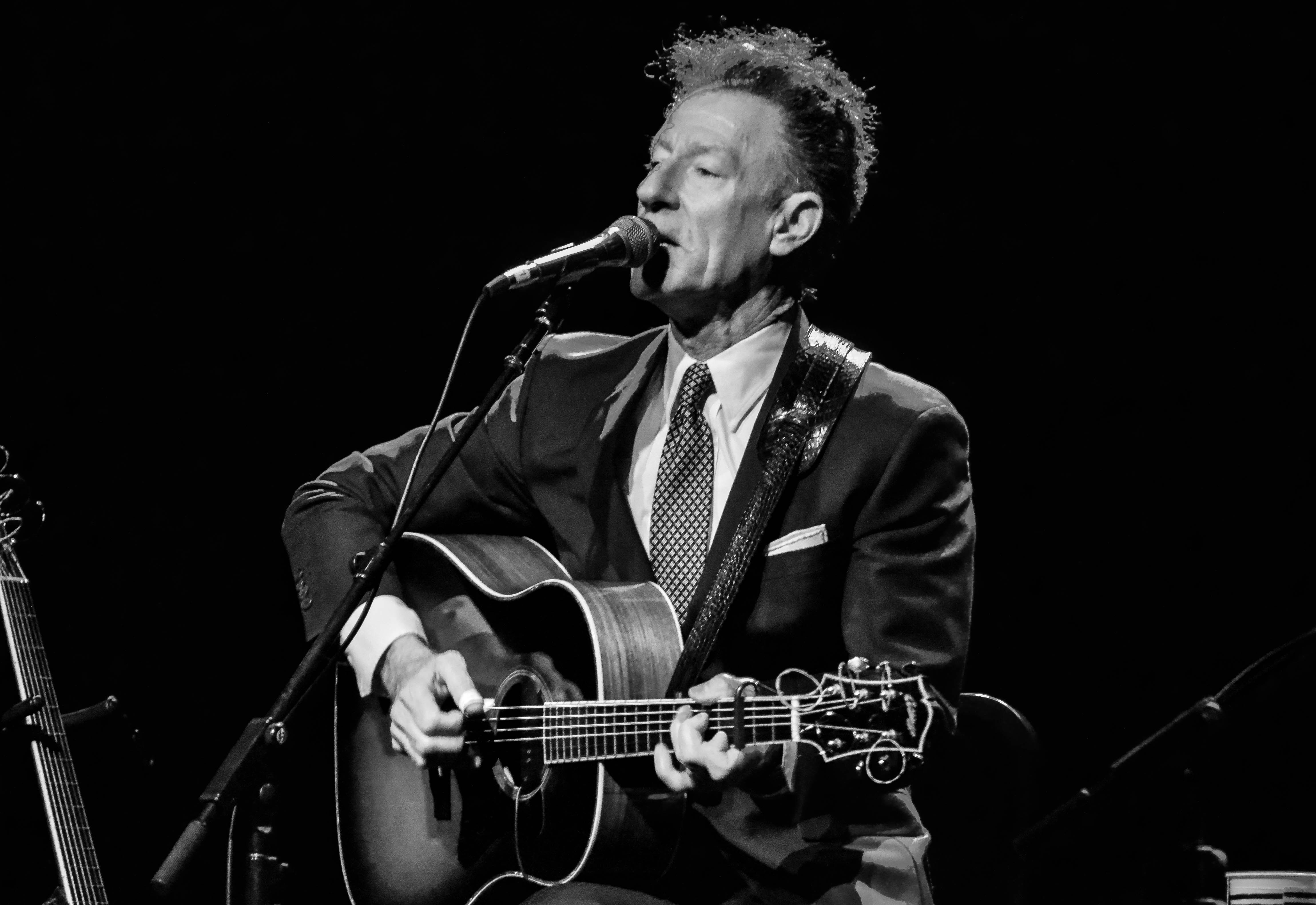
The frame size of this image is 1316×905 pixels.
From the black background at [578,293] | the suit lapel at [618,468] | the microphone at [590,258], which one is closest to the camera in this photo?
the microphone at [590,258]

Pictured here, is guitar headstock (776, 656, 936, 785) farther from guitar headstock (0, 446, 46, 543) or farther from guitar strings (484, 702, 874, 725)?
guitar headstock (0, 446, 46, 543)

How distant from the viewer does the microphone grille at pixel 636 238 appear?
100 inches

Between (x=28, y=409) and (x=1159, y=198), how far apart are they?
129 inches

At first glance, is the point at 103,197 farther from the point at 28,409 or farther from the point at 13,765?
the point at 13,765

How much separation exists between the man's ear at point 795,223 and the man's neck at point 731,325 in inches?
3.9

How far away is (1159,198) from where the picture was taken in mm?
3703

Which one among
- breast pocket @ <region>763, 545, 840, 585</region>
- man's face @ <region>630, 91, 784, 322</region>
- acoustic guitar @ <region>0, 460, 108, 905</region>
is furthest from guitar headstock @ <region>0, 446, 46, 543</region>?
breast pocket @ <region>763, 545, 840, 585</region>

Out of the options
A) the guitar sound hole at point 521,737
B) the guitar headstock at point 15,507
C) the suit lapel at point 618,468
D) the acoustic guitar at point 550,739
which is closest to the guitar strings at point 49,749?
the guitar headstock at point 15,507

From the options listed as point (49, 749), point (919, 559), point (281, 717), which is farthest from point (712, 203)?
point (49, 749)

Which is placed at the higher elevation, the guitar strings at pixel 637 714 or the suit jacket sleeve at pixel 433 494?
the suit jacket sleeve at pixel 433 494

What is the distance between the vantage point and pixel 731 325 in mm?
2896

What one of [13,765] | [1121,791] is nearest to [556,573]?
[1121,791]

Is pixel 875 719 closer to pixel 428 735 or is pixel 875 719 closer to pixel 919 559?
pixel 919 559

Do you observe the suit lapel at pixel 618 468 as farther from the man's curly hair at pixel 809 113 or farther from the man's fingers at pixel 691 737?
the man's fingers at pixel 691 737
